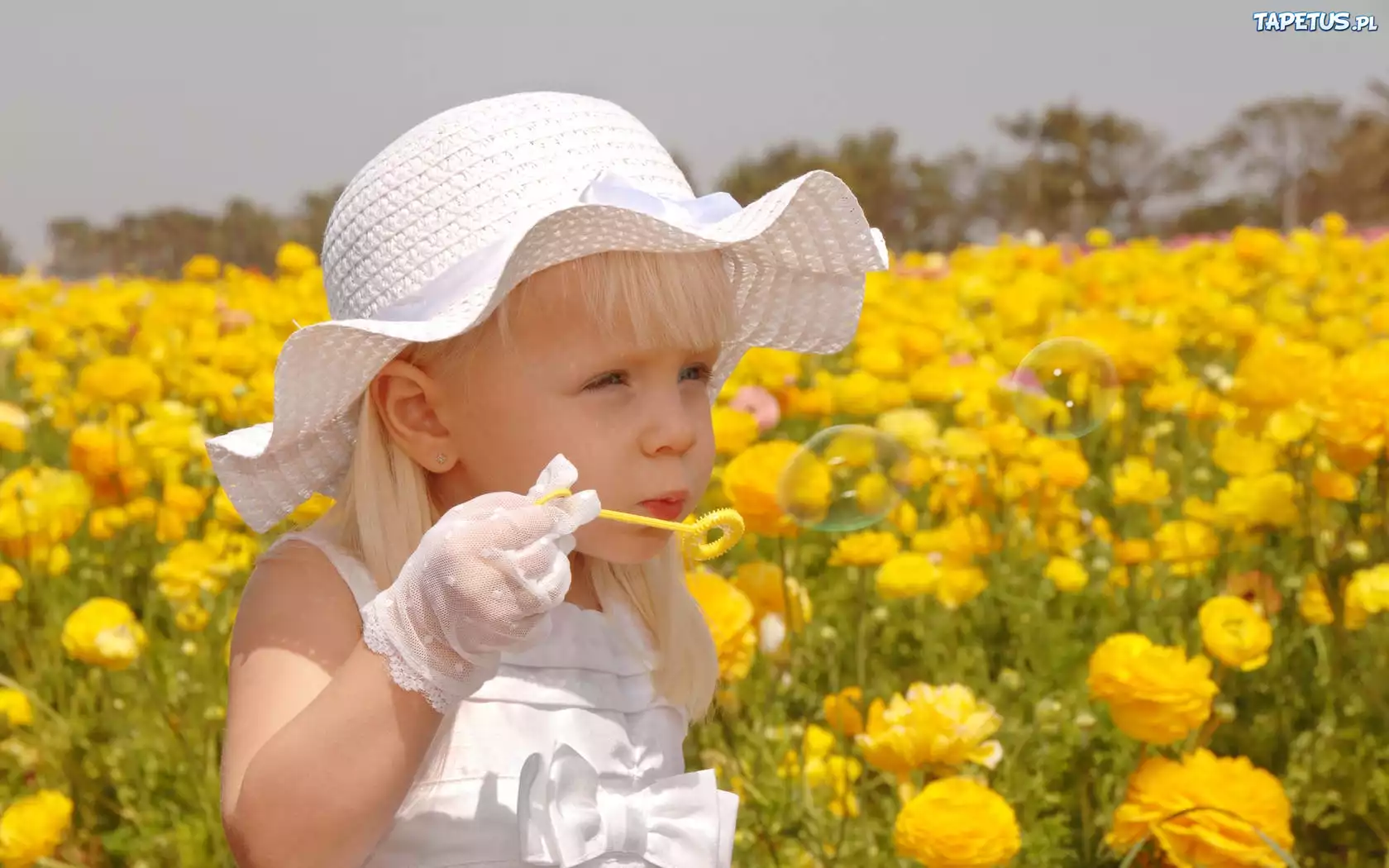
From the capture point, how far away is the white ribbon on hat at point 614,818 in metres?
1.31

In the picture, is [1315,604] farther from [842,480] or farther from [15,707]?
[15,707]

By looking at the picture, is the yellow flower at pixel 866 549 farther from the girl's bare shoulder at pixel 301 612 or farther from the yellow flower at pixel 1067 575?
the girl's bare shoulder at pixel 301 612

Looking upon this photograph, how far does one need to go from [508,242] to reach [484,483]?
0.75 ft

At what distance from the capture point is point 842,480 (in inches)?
70.6

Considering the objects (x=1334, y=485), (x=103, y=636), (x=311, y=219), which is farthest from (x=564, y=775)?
(x=311, y=219)

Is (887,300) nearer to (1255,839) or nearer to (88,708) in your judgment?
(88,708)

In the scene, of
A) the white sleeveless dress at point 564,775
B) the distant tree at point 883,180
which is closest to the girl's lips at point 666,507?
the white sleeveless dress at point 564,775

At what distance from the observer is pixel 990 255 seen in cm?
564

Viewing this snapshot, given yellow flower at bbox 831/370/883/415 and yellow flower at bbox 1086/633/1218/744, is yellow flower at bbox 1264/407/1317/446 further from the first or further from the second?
yellow flower at bbox 831/370/883/415

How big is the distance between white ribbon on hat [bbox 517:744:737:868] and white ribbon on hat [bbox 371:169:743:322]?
1.33 feet

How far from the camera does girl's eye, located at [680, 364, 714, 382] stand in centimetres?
137

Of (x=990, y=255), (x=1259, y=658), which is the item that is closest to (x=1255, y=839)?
(x=1259, y=658)

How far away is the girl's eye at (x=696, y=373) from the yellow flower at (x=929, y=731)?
41cm

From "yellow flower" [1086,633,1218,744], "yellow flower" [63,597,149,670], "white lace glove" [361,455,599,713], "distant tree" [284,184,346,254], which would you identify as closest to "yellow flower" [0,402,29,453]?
"yellow flower" [63,597,149,670]
